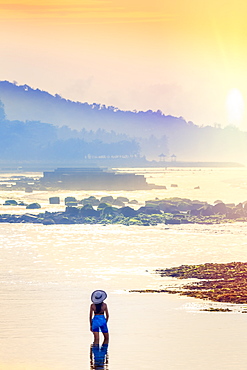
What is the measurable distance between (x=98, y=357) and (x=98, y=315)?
1.23 m

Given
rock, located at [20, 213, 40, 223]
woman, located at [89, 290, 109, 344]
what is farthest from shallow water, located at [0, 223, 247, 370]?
rock, located at [20, 213, 40, 223]

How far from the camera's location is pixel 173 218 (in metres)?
77.2

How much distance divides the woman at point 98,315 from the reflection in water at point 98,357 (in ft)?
1.02

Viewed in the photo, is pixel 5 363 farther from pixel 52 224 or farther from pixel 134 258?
pixel 52 224

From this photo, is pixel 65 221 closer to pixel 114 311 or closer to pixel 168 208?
pixel 168 208

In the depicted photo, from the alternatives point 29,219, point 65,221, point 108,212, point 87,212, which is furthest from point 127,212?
point 29,219

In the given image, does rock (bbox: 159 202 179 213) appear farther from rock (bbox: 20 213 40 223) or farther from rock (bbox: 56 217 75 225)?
rock (bbox: 20 213 40 223)

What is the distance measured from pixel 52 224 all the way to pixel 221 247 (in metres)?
23.7

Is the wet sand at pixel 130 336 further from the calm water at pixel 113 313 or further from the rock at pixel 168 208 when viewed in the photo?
the rock at pixel 168 208

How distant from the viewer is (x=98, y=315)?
22703 millimetres

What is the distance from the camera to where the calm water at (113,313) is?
2181cm

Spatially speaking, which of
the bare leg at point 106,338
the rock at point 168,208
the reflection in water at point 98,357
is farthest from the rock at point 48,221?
the reflection in water at point 98,357

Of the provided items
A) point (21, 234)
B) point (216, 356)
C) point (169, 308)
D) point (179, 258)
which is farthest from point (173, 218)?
point (216, 356)

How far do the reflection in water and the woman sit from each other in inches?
12.2
